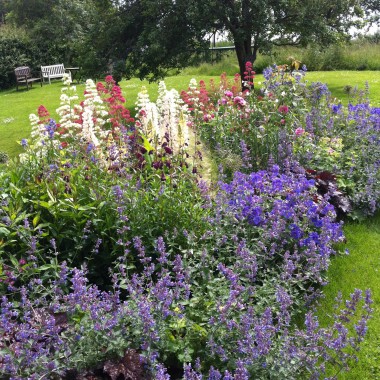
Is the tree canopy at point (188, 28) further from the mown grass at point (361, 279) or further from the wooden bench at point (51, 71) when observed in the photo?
the wooden bench at point (51, 71)

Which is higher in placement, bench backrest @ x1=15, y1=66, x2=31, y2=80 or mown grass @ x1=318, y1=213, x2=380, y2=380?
bench backrest @ x1=15, y1=66, x2=31, y2=80

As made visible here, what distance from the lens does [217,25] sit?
34.3ft

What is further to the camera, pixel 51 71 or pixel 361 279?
pixel 51 71

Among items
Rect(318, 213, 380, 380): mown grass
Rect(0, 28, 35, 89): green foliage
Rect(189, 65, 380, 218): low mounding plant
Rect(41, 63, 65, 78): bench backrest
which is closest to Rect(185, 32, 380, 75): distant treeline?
Rect(41, 63, 65, 78): bench backrest

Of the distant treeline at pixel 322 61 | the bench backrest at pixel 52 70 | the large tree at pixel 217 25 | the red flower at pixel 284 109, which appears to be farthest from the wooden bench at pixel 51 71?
the red flower at pixel 284 109

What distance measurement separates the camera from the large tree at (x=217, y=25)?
384 inches

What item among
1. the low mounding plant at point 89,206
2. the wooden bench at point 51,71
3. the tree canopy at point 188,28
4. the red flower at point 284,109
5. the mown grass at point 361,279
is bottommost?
the mown grass at point 361,279

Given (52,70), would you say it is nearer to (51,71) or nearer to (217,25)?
(51,71)

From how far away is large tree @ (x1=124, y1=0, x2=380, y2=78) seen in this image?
9750 mm

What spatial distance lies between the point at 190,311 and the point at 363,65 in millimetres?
19594

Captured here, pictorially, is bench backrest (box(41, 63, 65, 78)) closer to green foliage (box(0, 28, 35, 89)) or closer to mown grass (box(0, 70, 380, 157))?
mown grass (box(0, 70, 380, 157))

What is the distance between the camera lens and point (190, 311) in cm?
271

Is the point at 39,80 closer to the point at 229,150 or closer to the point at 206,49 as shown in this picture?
the point at 206,49

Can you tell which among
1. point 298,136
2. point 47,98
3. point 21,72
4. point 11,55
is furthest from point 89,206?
point 11,55
